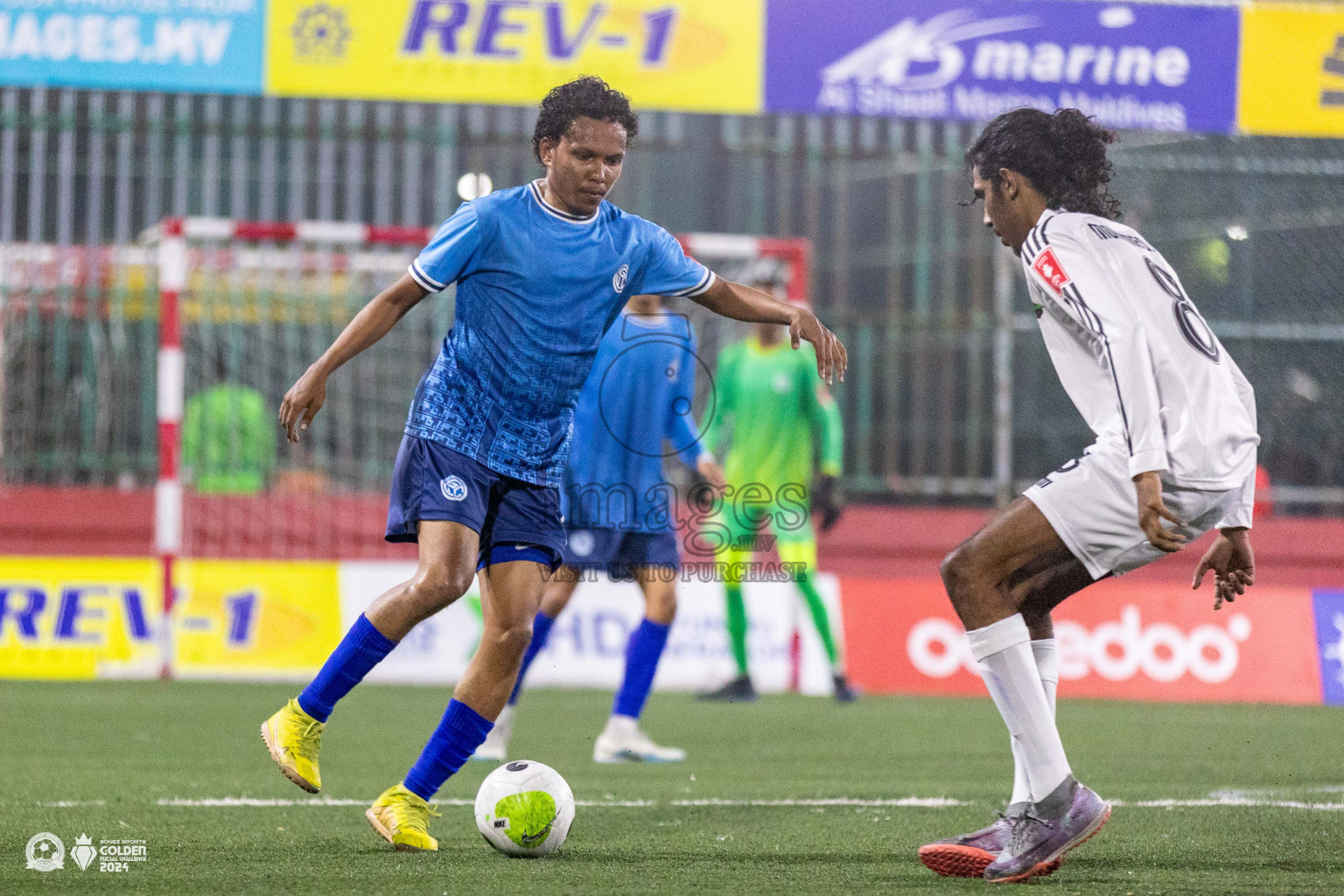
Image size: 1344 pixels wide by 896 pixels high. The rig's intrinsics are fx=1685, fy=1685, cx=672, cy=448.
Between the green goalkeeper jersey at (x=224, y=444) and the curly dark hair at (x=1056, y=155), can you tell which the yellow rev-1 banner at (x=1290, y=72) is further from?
the curly dark hair at (x=1056, y=155)

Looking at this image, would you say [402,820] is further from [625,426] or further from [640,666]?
[625,426]

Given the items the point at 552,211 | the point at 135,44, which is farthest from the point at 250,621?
the point at 552,211

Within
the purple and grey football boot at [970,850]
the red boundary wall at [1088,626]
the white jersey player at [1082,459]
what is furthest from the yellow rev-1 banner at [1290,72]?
the purple and grey football boot at [970,850]

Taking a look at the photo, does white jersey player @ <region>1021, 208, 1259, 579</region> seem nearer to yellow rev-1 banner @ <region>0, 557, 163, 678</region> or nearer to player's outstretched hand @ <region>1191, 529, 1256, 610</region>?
player's outstretched hand @ <region>1191, 529, 1256, 610</region>

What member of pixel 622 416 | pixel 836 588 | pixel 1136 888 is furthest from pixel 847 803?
pixel 836 588

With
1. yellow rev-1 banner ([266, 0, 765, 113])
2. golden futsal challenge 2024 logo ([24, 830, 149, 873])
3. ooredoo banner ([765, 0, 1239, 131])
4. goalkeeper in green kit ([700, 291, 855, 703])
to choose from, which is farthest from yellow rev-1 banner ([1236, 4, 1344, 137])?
golden futsal challenge 2024 logo ([24, 830, 149, 873])

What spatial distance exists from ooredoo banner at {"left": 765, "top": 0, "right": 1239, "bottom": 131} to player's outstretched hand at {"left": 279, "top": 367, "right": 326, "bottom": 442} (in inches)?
270

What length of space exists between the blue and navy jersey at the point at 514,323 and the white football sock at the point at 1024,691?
1.33 metres

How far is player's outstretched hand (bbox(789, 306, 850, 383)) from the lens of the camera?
15.4 ft

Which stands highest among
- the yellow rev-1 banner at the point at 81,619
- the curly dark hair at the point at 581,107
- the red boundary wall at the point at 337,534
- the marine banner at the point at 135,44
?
the marine banner at the point at 135,44

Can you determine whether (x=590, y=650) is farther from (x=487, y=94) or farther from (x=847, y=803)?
(x=847, y=803)

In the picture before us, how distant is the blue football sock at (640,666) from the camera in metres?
6.94

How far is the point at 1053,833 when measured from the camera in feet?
13.2

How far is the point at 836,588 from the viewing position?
10734mm
